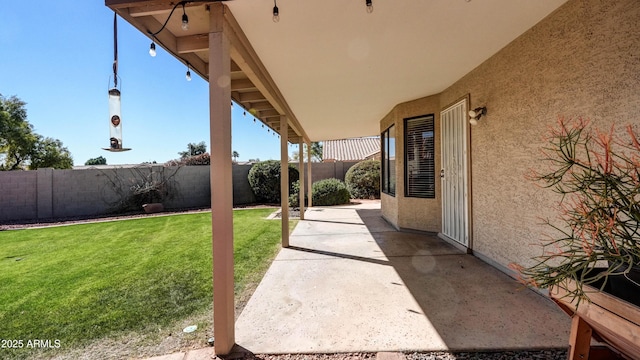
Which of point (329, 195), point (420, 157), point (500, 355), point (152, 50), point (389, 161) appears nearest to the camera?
point (500, 355)

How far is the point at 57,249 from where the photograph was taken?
5559 mm

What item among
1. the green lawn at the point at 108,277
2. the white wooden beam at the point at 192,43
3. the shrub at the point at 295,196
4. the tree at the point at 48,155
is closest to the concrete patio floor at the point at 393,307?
the green lawn at the point at 108,277

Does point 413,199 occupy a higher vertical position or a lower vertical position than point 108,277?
higher

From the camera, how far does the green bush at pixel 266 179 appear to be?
40.4 ft

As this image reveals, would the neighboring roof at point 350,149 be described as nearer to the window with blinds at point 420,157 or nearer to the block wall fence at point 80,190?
the block wall fence at point 80,190

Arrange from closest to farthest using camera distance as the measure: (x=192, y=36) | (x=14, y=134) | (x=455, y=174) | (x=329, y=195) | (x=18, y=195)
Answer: (x=192, y=36)
(x=455, y=174)
(x=18, y=195)
(x=329, y=195)
(x=14, y=134)

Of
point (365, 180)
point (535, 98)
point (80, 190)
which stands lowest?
point (80, 190)

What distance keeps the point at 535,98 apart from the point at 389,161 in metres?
4.51

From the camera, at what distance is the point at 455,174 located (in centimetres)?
500

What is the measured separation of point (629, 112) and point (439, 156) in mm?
3461

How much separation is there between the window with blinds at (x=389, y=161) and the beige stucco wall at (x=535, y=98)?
2.34m

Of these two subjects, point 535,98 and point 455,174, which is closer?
point 535,98

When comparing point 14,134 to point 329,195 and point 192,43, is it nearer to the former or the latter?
point 329,195

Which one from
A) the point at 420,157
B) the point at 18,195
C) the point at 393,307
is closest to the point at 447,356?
the point at 393,307
